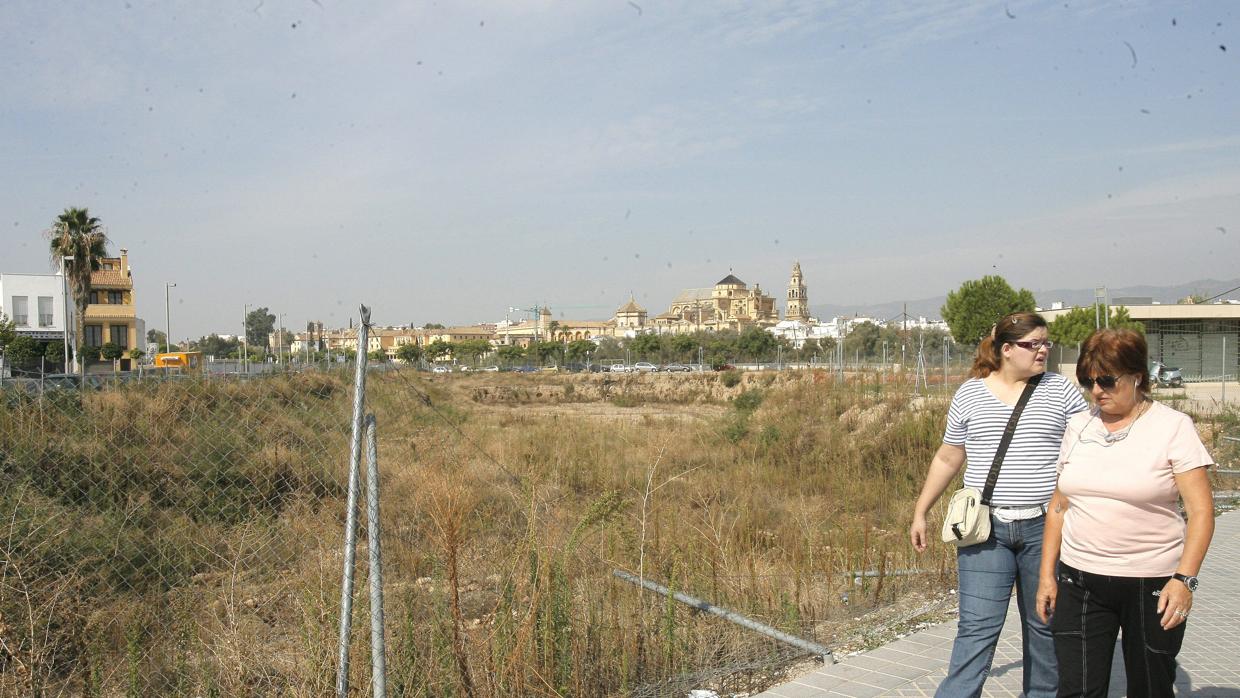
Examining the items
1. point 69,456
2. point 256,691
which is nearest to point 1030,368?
→ point 256,691

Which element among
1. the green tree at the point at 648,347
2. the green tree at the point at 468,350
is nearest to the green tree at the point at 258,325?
the green tree at the point at 468,350

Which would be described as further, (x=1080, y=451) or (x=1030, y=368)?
(x=1030, y=368)

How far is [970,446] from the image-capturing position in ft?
11.4

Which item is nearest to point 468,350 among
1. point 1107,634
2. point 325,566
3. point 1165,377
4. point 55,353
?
point 55,353

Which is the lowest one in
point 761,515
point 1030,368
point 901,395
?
point 761,515

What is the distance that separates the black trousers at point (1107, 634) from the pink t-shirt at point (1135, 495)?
0.06 meters

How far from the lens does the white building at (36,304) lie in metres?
43.5

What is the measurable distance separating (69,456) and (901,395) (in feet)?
37.7

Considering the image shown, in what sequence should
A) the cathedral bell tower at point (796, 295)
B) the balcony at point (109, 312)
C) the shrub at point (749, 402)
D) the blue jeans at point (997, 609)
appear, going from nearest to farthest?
the blue jeans at point (997, 609), the shrub at point (749, 402), the balcony at point (109, 312), the cathedral bell tower at point (796, 295)

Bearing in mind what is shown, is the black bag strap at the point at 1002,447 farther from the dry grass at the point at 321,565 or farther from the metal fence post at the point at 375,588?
the metal fence post at the point at 375,588

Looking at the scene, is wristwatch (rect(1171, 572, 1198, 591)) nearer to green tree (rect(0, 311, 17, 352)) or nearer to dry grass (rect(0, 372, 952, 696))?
dry grass (rect(0, 372, 952, 696))

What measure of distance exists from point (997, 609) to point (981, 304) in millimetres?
50691

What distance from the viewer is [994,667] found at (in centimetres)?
438

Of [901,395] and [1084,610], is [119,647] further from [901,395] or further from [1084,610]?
[901,395]
